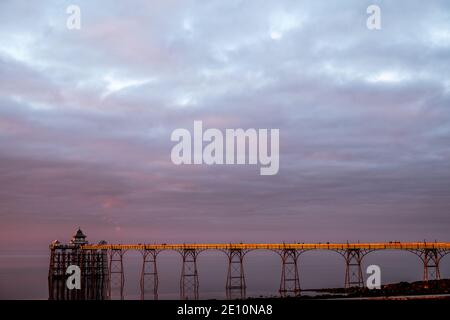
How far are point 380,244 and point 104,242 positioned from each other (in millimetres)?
51774

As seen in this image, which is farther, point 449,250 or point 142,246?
point 142,246

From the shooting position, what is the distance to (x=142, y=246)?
285 ft

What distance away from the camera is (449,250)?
65125 millimetres
